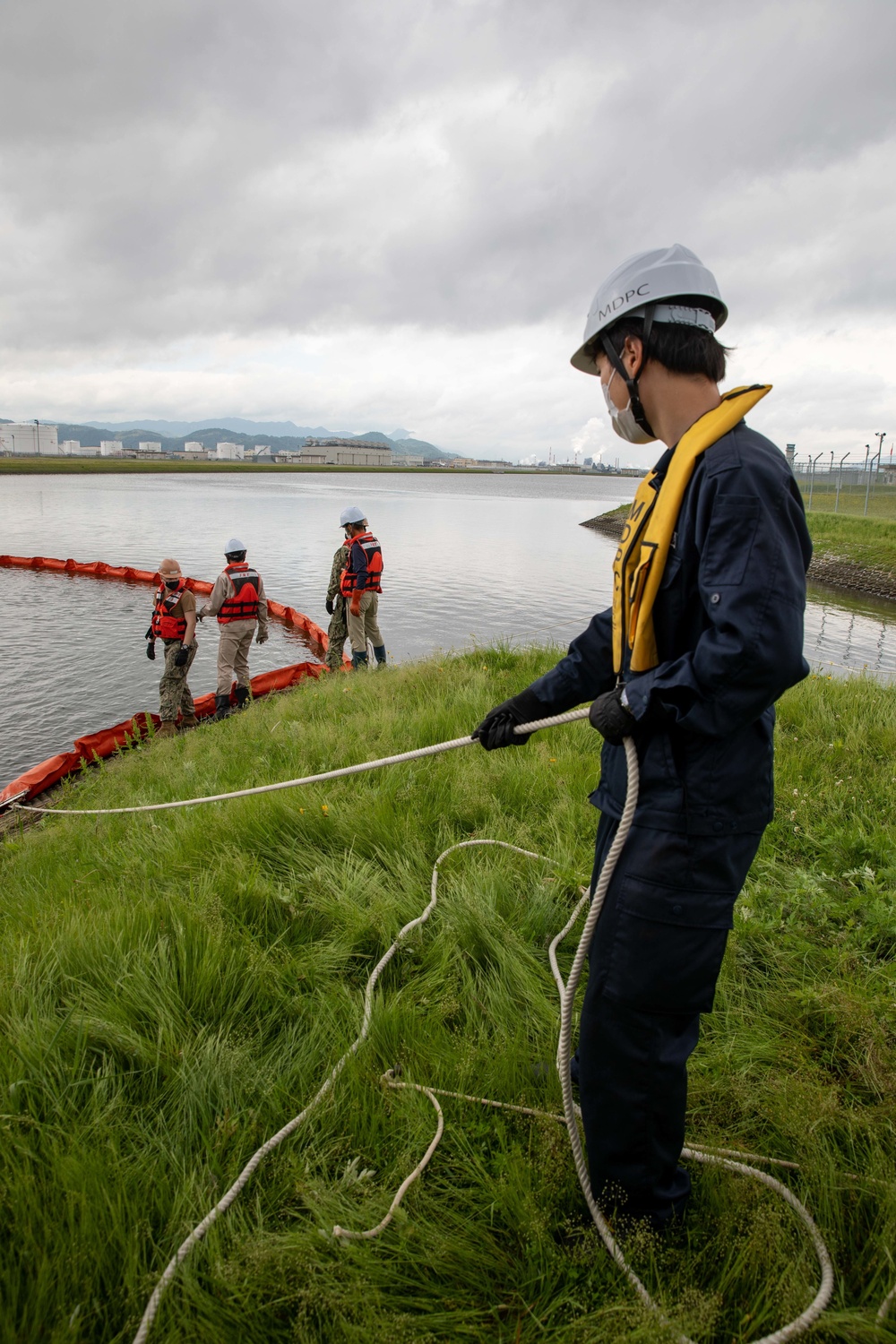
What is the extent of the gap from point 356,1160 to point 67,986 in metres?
1.41

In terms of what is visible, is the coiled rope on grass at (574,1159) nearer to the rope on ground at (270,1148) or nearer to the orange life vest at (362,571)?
the rope on ground at (270,1148)

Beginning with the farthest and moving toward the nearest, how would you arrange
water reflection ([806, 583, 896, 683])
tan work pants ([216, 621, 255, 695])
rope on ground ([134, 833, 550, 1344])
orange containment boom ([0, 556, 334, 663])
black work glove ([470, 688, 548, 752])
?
orange containment boom ([0, 556, 334, 663]) → water reflection ([806, 583, 896, 683]) → tan work pants ([216, 621, 255, 695]) → black work glove ([470, 688, 548, 752]) → rope on ground ([134, 833, 550, 1344])

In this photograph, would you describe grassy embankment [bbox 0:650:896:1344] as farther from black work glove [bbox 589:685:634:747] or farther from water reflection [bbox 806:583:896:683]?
water reflection [bbox 806:583:896:683]

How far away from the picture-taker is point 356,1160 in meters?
2.04

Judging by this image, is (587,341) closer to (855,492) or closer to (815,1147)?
(815,1147)

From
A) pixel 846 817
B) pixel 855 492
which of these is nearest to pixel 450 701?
pixel 846 817

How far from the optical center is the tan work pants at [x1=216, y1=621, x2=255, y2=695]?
1020 centimetres

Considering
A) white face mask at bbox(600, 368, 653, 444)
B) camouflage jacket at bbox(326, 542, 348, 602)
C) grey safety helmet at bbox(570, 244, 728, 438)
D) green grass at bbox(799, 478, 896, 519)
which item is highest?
green grass at bbox(799, 478, 896, 519)

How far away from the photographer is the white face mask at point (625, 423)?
6.64ft

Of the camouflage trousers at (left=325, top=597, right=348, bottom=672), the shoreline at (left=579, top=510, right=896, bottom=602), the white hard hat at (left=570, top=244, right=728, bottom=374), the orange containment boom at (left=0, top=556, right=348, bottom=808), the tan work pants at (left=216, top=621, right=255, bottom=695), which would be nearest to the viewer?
the white hard hat at (left=570, top=244, right=728, bottom=374)

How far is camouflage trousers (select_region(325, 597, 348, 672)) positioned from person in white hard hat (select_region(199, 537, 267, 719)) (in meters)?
1.51

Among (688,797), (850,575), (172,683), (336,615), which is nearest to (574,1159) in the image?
(688,797)

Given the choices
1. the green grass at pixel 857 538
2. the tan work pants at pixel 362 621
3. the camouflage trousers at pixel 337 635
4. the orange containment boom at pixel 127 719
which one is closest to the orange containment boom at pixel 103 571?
the orange containment boom at pixel 127 719

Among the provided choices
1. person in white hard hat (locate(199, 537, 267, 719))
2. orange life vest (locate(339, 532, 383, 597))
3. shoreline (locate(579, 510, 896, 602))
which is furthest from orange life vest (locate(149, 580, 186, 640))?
shoreline (locate(579, 510, 896, 602))
